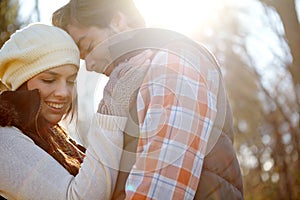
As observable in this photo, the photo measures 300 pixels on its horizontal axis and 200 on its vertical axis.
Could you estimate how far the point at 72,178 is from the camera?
8.03 ft

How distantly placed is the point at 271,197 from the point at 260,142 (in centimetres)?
93

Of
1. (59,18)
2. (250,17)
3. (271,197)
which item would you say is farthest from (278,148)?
(59,18)

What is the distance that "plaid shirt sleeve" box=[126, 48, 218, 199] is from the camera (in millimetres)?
2139

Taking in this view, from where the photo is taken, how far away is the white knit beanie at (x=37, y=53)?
281 cm

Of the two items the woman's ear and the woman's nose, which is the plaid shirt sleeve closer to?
the woman's ear

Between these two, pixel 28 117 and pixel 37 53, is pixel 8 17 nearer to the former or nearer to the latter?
pixel 37 53

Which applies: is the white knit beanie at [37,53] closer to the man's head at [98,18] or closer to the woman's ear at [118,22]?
the man's head at [98,18]

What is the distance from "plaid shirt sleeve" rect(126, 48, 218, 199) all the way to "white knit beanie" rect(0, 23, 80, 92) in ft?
2.37

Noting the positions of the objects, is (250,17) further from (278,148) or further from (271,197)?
(271,197)

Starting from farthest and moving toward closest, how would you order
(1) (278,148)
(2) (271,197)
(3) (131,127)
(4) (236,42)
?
(2) (271,197), (1) (278,148), (4) (236,42), (3) (131,127)

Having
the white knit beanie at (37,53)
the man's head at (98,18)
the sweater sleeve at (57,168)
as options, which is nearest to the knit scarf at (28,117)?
the sweater sleeve at (57,168)

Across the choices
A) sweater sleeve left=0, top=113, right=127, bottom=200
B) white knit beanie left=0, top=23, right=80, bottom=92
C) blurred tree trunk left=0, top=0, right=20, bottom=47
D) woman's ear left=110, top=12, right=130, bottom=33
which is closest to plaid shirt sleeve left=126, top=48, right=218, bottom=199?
sweater sleeve left=0, top=113, right=127, bottom=200

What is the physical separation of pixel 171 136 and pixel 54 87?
2.84ft

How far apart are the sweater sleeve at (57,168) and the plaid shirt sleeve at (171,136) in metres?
0.15
